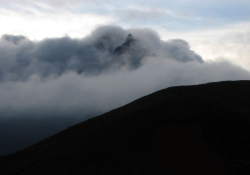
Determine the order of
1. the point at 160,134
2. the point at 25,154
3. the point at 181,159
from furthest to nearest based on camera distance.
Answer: the point at 25,154
the point at 160,134
the point at 181,159

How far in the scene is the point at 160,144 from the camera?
31656 millimetres

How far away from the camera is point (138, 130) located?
118 ft

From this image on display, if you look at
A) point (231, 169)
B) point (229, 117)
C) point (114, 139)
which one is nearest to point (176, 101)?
point (229, 117)

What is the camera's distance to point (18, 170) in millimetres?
31531

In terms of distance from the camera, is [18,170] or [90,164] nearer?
[90,164]

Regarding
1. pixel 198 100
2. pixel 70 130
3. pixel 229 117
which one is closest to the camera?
pixel 229 117

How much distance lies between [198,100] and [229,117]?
20.4 ft

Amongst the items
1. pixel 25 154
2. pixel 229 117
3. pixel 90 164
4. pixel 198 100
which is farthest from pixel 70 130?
pixel 229 117

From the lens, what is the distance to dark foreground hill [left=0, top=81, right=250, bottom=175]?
90.7ft

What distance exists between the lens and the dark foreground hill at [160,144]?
2764 cm

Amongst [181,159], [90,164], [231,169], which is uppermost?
[90,164]

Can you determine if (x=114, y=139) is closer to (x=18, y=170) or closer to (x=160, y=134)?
(x=160, y=134)

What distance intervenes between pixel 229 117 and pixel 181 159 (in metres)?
11.7

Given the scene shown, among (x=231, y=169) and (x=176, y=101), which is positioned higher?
(x=176, y=101)
